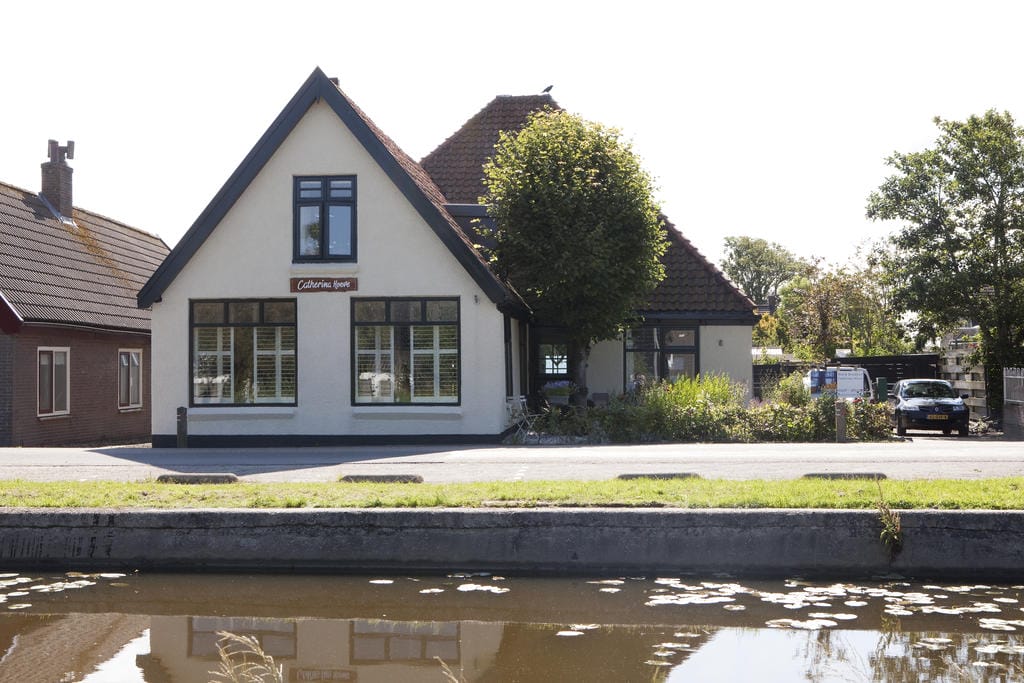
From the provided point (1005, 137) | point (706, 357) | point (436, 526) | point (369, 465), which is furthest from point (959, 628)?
point (1005, 137)

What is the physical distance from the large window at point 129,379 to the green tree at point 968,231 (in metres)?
22.1

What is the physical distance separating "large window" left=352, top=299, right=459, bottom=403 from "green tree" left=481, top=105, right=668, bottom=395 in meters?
2.54

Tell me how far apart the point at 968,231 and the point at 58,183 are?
86.3 feet

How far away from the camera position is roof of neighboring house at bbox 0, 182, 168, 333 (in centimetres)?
2431

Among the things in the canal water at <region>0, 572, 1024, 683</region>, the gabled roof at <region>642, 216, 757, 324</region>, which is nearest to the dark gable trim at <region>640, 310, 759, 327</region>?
the gabled roof at <region>642, 216, 757, 324</region>

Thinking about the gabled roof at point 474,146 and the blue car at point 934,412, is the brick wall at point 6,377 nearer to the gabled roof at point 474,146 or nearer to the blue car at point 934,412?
the gabled roof at point 474,146

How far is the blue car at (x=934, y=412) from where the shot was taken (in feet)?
97.7

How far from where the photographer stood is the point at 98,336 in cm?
2792

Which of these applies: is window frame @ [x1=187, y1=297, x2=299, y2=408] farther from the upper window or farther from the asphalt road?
the asphalt road

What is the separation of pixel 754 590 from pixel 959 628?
169cm

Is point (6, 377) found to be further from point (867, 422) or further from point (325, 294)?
point (867, 422)

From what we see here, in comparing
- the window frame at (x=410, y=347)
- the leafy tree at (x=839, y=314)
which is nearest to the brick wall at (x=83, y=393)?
the window frame at (x=410, y=347)

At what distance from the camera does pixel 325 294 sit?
22031 mm

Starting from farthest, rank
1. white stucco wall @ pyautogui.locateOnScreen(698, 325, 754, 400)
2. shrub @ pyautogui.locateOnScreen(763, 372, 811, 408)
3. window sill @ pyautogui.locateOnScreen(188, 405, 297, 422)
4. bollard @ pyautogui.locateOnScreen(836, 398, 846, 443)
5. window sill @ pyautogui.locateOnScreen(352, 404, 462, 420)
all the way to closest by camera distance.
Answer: white stucco wall @ pyautogui.locateOnScreen(698, 325, 754, 400), shrub @ pyautogui.locateOnScreen(763, 372, 811, 408), window sill @ pyautogui.locateOnScreen(188, 405, 297, 422), window sill @ pyautogui.locateOnScreen(352, 404, 462, 420), bollard @ pyautogui.locateOnScreen(836, 398, 846, 443)
